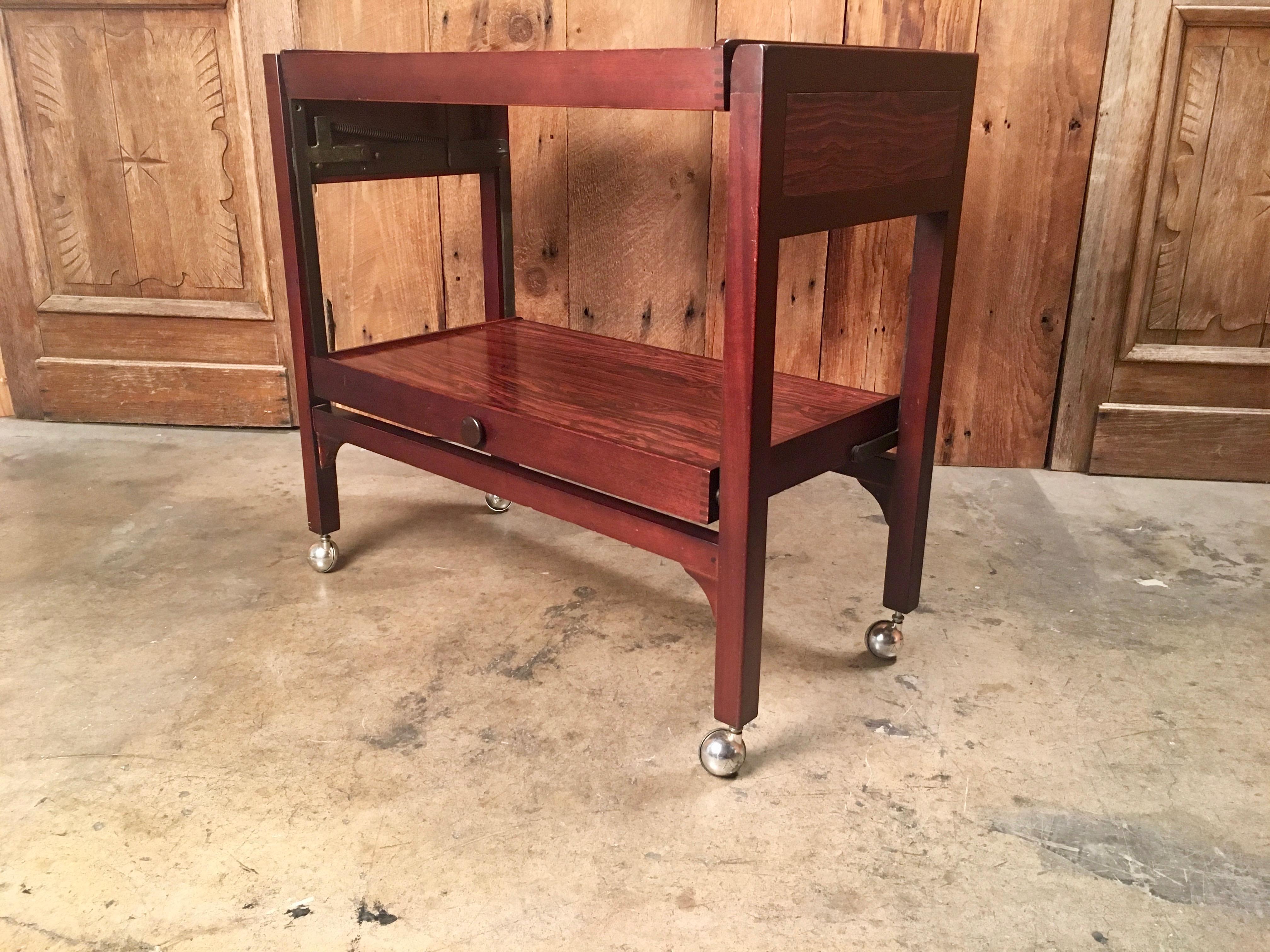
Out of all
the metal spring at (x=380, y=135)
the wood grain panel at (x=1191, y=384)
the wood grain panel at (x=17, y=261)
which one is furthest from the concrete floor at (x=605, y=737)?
the metal spring at (x=380, y=135)

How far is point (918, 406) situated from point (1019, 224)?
0.96 meters

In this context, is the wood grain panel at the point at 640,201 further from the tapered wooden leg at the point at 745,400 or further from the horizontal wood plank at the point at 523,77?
the tapered wooden leg at the point at 745,400

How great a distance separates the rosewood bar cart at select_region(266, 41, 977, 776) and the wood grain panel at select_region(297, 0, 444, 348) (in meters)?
0.53

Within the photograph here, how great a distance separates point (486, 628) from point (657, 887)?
2.18ft

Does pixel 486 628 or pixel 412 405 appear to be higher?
pixel 412 405

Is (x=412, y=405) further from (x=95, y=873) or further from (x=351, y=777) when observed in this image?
(x=95, y=873)

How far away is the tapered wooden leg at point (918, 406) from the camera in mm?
1520

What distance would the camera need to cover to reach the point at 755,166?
1.17m

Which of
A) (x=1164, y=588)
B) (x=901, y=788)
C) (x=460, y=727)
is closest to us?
(x=901, y=788)

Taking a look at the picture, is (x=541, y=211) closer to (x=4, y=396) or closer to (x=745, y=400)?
(x=745, y=400)

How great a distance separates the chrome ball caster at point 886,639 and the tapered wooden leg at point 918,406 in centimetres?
2

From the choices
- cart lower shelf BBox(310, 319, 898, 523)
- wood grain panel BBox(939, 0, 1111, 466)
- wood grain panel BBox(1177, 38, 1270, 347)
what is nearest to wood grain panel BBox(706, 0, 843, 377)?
wood grain panel BBox(939, 0, 1111, 466)

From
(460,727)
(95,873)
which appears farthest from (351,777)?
(95,873)

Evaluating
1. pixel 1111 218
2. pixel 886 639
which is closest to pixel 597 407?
pixel 886 639
